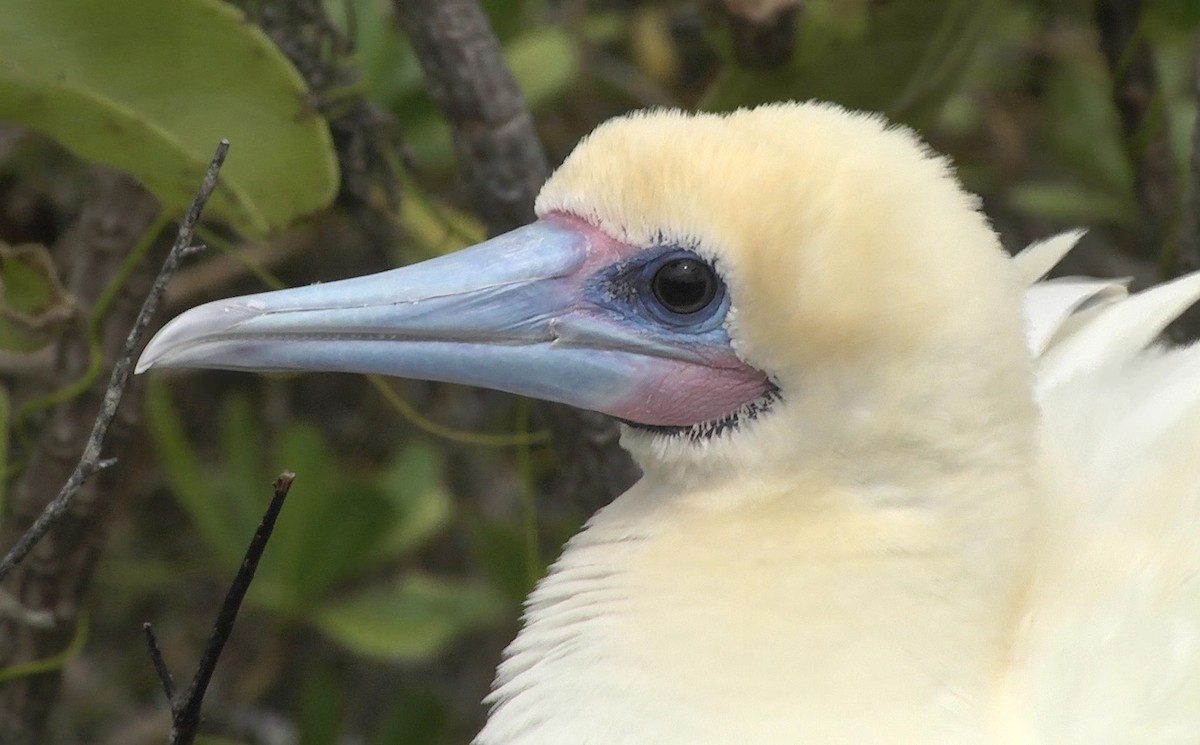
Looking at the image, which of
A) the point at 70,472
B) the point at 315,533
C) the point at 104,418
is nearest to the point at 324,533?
the point at 315,533

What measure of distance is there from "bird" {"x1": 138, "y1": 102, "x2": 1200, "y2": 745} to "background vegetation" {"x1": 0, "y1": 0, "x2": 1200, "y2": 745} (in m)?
0.36

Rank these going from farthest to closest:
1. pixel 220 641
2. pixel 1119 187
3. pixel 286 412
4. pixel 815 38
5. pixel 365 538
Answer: pixel 286 412 → pixel 1119 187 → pixel 365 538 → pixel 815 38 → pixel 220 641

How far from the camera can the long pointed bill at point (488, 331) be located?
54.2 inches

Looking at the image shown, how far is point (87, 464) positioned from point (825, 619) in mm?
669

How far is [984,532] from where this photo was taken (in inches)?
54.5

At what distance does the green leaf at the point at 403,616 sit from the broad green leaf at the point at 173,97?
3.18 ft

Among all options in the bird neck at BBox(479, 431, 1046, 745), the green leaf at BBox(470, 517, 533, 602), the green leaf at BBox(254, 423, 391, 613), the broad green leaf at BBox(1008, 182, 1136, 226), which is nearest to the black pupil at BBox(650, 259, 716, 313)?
the bird neck at BBox(479, 431, 1046, 745)

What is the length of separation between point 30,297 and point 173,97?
0.91 ft

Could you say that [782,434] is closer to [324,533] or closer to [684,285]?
[684,285]

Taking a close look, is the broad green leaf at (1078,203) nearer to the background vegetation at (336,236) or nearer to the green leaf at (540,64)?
the background vegetation at (336,236)

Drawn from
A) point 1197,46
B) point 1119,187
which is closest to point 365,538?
point 1119,187

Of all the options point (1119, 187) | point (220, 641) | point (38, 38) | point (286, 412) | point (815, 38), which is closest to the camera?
point (220, 641)

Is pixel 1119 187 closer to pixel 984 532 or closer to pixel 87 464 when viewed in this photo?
pixel 984 532

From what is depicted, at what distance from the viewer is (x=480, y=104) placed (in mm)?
1834
